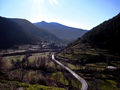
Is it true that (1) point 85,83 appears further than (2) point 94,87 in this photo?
Yes

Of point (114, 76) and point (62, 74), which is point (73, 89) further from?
point (114, 76)

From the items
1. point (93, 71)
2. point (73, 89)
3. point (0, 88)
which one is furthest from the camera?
point (93, 71)

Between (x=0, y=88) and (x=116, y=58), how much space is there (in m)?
132

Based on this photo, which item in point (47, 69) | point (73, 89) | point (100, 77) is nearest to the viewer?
point (73, 89)

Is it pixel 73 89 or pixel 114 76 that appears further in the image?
pixel 114 76

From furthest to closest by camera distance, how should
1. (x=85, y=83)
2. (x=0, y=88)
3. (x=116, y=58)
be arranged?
(x=116, y=58) < (x=85, y=83) < (x=0, y=88)

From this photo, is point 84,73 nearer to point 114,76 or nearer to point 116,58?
point 114,76

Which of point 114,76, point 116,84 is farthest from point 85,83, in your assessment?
point 114,76

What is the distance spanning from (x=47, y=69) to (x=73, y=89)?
55906 millimetres

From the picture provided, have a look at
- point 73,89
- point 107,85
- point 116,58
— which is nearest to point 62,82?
point 73,89

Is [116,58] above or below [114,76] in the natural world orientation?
above

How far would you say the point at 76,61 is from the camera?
166750mm

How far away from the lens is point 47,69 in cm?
14512

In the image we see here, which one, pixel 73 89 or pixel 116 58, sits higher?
pixel 116 58
